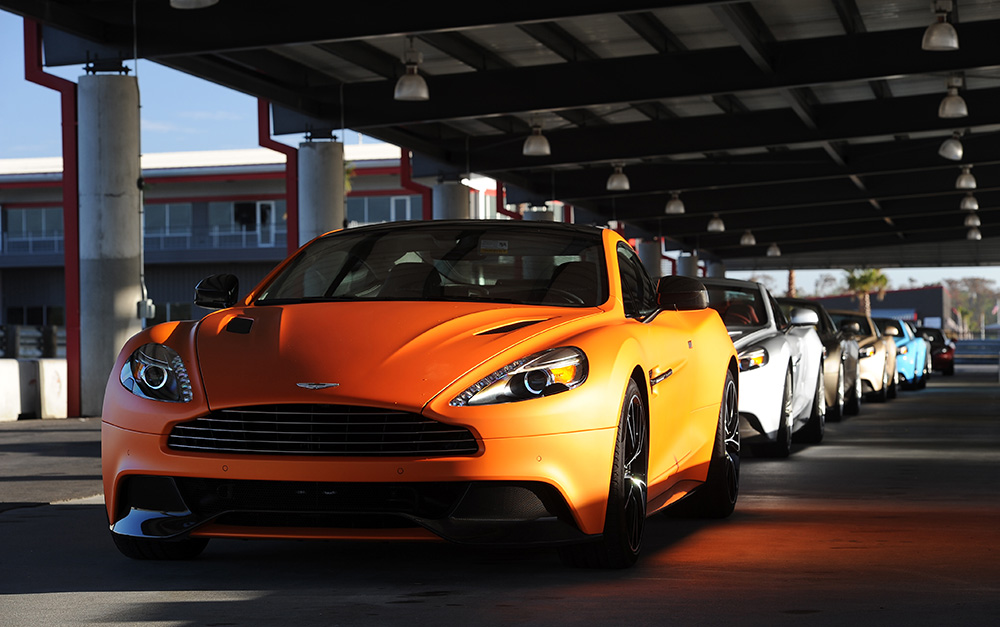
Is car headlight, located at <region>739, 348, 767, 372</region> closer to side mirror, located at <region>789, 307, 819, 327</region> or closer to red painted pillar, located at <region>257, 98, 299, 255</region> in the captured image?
side mirror, located at <region>789, 307, 819, 327</region>

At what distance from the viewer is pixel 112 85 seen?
1866 centimetres

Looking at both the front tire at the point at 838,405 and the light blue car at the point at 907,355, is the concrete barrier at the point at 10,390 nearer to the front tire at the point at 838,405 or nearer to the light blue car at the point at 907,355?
the front tire at the point at 838,405

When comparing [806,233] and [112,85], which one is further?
[806,233]

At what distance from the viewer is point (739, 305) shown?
1310 centimetres

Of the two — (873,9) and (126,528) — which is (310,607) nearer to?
(126,528)

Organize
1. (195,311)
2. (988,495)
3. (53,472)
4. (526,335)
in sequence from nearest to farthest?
(526,335) < (988,495) < (53,472) < (195,311)

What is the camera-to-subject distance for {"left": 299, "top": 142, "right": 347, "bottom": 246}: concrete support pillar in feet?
85.1

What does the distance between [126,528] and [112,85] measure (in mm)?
14003

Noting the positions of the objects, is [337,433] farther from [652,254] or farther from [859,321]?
[652,254]

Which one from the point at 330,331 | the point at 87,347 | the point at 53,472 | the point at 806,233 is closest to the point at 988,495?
the point at 330,331

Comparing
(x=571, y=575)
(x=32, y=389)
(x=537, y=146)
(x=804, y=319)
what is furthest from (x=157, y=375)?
(x=537, y=146)

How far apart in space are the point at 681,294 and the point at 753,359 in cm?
471

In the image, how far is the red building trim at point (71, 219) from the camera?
18797 millimetres

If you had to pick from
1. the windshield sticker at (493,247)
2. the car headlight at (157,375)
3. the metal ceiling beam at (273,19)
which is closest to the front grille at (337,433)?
the car headlight at (157,375)
